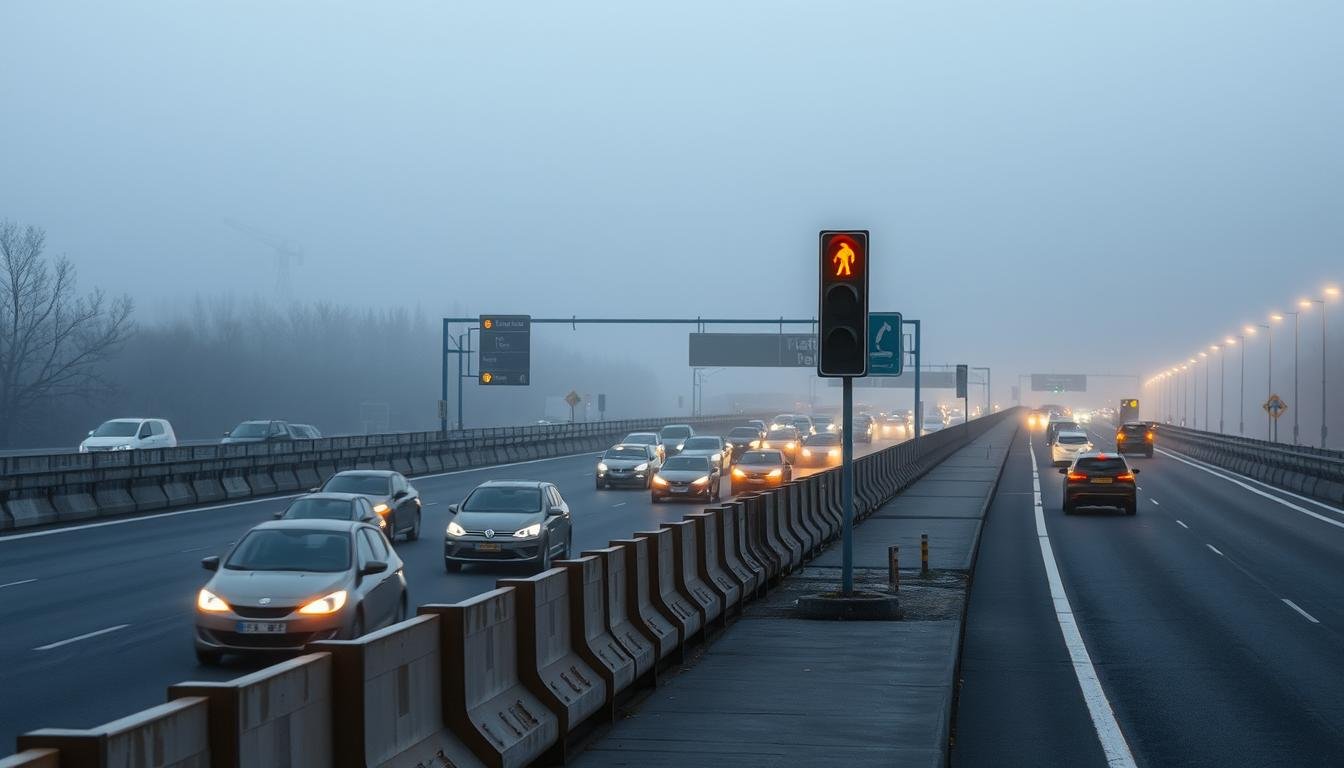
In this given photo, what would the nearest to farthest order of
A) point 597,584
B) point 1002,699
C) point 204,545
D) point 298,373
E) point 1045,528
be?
point 597,584
point 1002,699
point 204,545
point 1045,528
point 298,373

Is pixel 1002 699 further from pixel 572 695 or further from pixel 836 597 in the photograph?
pixel 572 695

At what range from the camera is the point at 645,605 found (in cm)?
1297

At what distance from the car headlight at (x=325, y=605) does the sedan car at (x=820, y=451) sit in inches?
2065

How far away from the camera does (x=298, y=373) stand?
422ft

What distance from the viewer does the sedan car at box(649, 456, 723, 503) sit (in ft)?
138

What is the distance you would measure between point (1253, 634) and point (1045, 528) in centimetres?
1786

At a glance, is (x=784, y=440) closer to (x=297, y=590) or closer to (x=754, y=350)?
(x=754, y=350)

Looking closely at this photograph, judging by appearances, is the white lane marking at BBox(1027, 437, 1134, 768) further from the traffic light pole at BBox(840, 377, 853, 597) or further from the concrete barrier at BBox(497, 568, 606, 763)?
the concrete barrier at BBox(497, 568, 606, 763)

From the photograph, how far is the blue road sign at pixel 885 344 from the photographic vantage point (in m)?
29.9

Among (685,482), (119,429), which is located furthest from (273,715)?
(119,429)

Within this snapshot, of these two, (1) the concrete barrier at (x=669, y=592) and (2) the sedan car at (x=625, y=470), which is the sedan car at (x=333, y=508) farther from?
(2) the sedan car at (x=625, y=470)

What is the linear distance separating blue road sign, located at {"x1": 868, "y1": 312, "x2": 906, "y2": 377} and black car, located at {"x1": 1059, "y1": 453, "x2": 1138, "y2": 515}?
11.0 meters

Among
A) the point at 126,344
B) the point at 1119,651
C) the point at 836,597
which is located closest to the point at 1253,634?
the point at 1119,651

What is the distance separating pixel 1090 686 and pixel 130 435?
39726 mm
